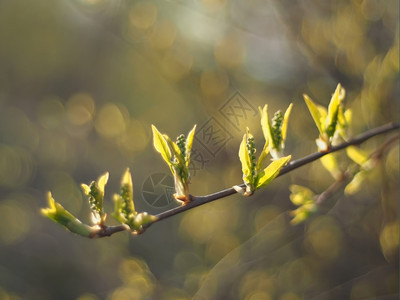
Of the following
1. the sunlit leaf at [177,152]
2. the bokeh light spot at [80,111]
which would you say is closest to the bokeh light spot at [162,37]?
the bokeh light spot at [80,111]

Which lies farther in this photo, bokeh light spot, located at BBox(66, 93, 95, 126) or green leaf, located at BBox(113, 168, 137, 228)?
bokeh light spot, located at BBox(66, 93, 95, 126)

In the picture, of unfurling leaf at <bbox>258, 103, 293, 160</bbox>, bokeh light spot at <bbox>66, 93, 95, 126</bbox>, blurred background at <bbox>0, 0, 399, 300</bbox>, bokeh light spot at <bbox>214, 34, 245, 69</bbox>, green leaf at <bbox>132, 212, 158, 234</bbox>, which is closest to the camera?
green leaf at <bbox>132, 212, 158, 234</bbox>

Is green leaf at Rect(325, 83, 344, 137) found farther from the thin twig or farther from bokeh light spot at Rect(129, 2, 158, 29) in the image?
bokeh light spot at Rect(129, 2, 158, 29)

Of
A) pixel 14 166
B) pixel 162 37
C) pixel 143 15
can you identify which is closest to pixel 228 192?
pixel 162 37

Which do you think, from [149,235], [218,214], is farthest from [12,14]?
[218,214]

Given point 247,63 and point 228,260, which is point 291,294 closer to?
point 228,260

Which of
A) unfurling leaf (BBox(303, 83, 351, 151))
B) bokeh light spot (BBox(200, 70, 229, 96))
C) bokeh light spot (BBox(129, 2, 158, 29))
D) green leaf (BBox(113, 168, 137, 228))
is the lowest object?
green leaf (BBox(113, 168, 137, 228))

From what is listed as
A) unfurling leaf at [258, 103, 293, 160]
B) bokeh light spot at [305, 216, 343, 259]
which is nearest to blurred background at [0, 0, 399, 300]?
bokeh light spot at [305, 216, 343, 259]

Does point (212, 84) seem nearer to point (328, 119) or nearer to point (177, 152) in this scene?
point (328, 119)
